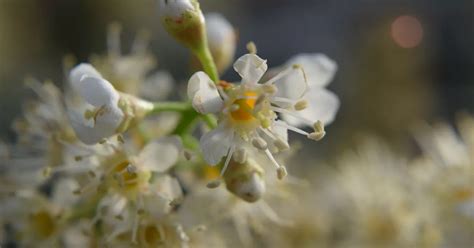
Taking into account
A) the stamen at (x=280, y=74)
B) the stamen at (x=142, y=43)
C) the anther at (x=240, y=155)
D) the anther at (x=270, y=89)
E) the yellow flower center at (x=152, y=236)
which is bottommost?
the yellow flower center at (x=152, y=236)

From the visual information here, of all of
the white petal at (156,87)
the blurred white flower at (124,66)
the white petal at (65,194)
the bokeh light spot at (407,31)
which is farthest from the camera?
the bokeh light spot at (407,31)

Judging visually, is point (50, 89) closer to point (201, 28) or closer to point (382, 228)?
point (201, 28)

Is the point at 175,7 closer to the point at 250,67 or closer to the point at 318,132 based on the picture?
the point at 250,67

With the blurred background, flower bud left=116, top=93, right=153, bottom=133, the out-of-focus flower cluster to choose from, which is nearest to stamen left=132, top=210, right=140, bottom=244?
the out-of-focus flower cluster

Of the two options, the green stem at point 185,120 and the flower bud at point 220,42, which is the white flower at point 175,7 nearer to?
the green stem at point 185,120

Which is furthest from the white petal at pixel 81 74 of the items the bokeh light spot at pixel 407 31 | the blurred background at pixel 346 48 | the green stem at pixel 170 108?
the bokeh light spot at pixel 407 31

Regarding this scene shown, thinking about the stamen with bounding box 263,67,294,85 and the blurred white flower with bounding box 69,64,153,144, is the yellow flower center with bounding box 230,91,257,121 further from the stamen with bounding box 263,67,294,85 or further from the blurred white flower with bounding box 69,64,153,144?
the blurred white flower with bounding box 69,64,153,144

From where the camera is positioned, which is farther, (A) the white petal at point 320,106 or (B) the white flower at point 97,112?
(A) the white petal at point 320,106

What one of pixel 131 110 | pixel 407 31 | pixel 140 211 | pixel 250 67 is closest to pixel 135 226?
pixel 140 211
